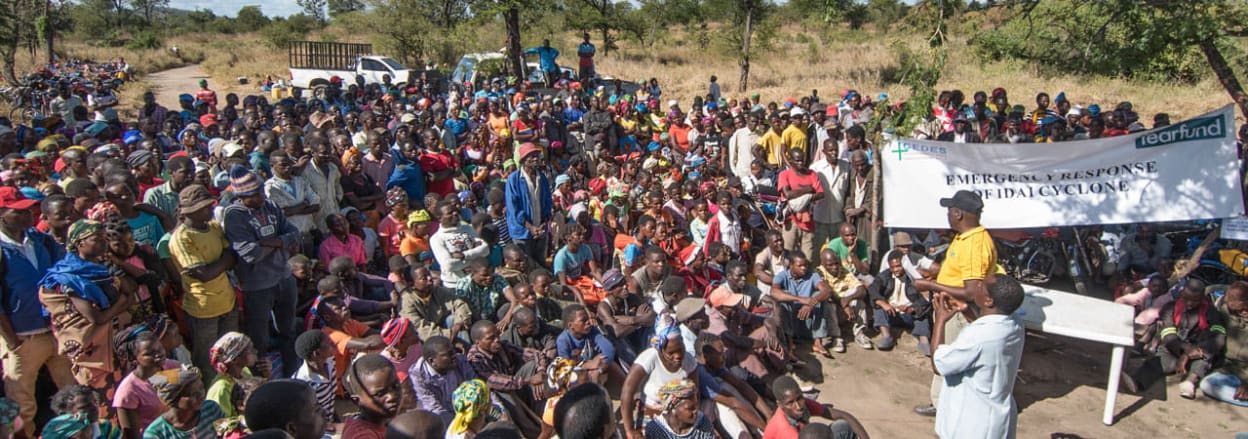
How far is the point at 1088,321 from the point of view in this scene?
557 cm

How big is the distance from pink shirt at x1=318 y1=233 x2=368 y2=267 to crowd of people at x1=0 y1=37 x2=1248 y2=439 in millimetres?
23

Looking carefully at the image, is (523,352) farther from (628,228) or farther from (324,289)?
(628,228)

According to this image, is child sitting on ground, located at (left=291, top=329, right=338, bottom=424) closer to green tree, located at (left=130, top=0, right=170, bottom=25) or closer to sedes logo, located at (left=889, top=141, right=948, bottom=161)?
sedes logo, located at (left=889, top=141, right=948, bottom=161)

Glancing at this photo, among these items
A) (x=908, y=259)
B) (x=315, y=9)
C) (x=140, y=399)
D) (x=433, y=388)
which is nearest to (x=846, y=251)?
(x=908, y=259)

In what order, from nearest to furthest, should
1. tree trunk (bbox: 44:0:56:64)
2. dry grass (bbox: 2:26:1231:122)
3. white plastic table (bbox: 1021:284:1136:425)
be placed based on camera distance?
white plastic table (bbox: 1021:284:1136:425) → dry grass (bbox: 2:26:1231:122) → tree trunk (bbox: 44:0:56:64)

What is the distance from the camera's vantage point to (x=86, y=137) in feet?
26.9

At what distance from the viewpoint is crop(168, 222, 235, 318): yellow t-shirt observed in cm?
477

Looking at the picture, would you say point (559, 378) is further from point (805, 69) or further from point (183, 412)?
point (805, 69)

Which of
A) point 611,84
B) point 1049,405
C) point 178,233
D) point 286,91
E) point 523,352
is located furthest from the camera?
point 286,91

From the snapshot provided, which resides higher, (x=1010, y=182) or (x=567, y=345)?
(x=1010, y=182)

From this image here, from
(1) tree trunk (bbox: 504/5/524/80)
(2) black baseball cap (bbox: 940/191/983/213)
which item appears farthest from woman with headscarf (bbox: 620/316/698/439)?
(1) tree trunk (bbox: 504/5/524/80)

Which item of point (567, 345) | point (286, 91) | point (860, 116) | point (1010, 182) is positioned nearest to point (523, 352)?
point (567, 345)

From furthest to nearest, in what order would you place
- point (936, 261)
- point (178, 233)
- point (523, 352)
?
point (936, 261) < point (523, 352) < point (178, 233)

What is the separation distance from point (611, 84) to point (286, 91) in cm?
869
